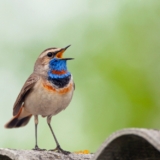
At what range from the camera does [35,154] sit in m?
3.85

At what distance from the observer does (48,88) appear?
5270 mm

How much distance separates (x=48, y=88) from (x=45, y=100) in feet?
0.35

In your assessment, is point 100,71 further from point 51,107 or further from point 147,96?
point 51,107

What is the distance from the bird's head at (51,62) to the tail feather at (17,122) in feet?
1.91

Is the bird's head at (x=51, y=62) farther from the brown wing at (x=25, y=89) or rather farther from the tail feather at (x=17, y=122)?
the tail feather at (x=17, y=122)

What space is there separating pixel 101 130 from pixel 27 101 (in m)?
2.51

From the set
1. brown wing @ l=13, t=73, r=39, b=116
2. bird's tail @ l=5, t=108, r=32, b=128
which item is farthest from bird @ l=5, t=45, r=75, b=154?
bird's tail @ l=5, t=108, r=32, b=128

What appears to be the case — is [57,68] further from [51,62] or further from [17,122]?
[17,122]

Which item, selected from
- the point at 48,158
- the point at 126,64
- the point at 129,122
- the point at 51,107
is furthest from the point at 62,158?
the point at 126,64

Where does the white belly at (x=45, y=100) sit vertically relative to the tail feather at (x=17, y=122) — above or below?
above

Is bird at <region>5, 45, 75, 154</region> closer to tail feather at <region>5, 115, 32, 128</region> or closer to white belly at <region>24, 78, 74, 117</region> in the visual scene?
white belly at <region>24, 78, 74, 117</region>

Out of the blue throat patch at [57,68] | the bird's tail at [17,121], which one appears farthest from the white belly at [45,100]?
the bird's tail at [17,121]

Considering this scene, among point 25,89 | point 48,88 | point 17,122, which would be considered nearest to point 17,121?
point 17,122

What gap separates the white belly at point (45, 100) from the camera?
526cm
